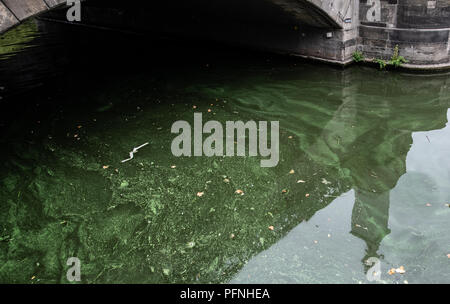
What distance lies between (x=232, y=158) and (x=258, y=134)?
0.94 m

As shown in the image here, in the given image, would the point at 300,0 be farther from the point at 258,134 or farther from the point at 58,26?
the point at 58,26

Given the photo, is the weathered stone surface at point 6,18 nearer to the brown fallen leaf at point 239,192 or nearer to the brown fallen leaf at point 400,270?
the brown fallen leaf at point 239,192

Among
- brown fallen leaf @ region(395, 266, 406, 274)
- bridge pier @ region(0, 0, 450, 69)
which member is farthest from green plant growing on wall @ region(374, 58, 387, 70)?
brown fallen leaf @ region(395, 266, 406, 274)

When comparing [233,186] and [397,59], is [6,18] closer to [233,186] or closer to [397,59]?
[233,186]

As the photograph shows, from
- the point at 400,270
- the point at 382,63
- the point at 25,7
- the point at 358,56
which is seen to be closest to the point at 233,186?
the point at 400,270

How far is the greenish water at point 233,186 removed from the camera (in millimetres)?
4297

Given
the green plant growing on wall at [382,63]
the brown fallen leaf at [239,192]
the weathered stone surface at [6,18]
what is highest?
the weathered stone surface at [6,18]

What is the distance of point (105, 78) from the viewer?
10.6 meters

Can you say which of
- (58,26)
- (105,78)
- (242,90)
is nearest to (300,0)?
(242,90)

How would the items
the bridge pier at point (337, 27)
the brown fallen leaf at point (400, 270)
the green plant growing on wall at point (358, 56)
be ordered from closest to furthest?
the brown fallen leaf at point (400, 270) < the bridge pier at point (337, 27) < the green plant growing on wall at point (358, 56)

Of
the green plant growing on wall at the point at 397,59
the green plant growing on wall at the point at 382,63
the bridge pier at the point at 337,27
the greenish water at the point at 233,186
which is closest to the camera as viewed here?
the greenish water at the point at 233,186

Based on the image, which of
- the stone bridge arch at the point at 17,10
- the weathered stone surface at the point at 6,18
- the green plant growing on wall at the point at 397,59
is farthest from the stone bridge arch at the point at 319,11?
the weathered stone surface at the point at 6,18

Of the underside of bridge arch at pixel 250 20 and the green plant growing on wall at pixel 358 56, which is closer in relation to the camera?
the underside of bridge arch at pixel 250 20

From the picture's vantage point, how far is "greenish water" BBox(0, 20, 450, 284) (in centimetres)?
430
